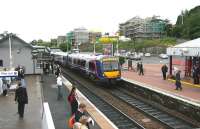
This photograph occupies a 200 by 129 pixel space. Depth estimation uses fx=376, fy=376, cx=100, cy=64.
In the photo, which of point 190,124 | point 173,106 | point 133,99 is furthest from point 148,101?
point 190,124

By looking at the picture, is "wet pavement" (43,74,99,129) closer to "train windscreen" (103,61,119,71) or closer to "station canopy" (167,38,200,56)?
"train windscreen" (103,61,119,71)

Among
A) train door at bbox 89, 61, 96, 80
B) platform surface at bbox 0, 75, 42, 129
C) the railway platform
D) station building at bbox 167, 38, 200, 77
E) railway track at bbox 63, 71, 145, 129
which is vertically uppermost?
station building at bbox 167, 38, 200, 77

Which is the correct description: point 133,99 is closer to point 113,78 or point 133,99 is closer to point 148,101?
point 148,101

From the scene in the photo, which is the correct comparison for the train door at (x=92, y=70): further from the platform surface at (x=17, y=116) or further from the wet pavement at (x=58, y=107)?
the platform surface at (x=17, y=116)

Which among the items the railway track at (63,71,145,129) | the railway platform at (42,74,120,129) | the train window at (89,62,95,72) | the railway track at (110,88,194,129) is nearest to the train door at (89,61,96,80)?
the train window at (89,62,95,72)

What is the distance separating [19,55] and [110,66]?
1352 cm

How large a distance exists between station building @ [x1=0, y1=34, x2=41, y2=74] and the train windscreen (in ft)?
39.7

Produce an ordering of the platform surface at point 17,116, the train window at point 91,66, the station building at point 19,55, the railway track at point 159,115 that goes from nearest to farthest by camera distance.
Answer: the platform surface at point 17,116
the railway track at point 159,115
the train window at point 91,66
the station building at point 19,55

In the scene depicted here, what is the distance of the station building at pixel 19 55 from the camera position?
40156mm

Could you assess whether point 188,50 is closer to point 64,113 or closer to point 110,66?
point 110,66

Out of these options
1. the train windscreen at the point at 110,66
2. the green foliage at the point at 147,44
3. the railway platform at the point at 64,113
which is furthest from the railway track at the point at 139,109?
the green foliage at the point at 147,44

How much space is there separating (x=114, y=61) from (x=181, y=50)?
575cm

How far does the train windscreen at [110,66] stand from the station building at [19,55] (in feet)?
39.7

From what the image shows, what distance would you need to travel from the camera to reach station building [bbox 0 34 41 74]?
132ft
